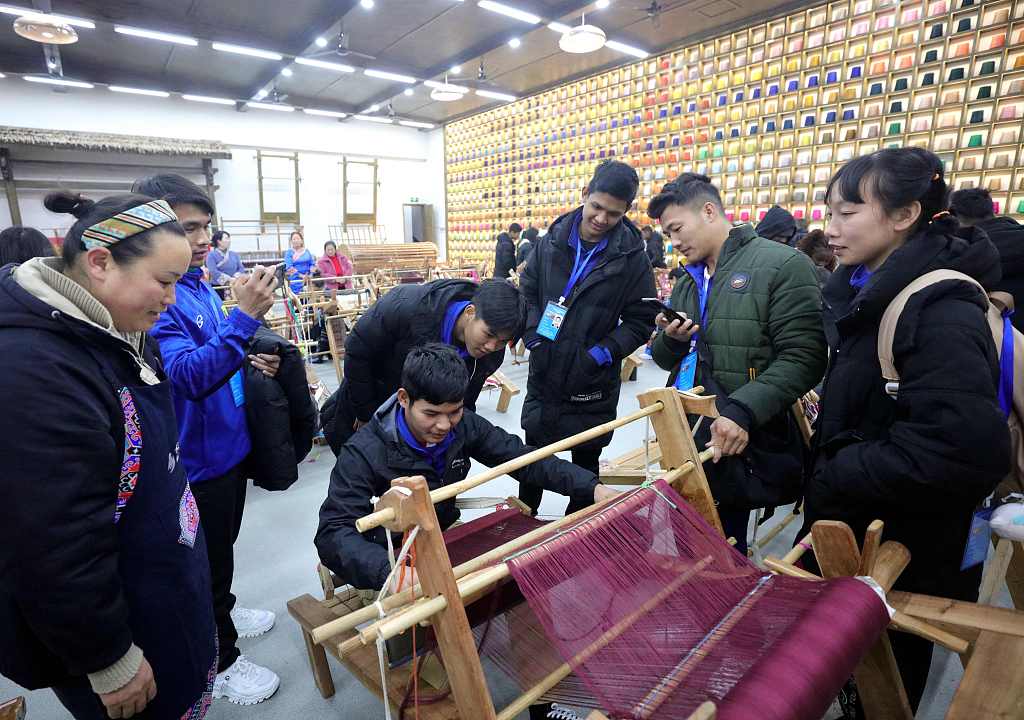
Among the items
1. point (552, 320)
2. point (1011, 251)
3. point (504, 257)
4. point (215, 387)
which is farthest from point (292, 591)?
point (504, 257)

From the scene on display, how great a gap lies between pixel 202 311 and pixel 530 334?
1162 mm

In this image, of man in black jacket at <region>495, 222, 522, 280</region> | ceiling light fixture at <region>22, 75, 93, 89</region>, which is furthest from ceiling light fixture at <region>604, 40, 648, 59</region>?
ceiling light fixture at <region>22, 75, 93, 89</region>

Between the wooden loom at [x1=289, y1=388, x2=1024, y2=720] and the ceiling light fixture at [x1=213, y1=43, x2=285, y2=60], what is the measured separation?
9.10m

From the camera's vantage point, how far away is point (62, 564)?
0.76 meters

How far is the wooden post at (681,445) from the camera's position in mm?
1308

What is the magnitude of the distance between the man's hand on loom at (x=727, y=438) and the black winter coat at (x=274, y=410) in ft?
4.03

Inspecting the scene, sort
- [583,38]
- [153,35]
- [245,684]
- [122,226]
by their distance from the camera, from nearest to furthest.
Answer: [122,226], [245,684], [583,38], [153,35]

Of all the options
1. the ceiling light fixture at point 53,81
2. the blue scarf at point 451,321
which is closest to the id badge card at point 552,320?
the blue scarf at point 451,321

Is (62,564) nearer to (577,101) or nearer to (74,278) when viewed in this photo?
(74,278)

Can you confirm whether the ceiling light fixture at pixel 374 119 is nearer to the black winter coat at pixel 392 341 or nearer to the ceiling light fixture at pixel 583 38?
the ceiling light fixture at pixel 583 38

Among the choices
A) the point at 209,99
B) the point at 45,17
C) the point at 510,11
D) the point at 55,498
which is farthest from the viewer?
the point at 209,99

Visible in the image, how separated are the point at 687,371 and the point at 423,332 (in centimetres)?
89

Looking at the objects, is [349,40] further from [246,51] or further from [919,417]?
[919,417]

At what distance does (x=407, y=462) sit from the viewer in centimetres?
143
